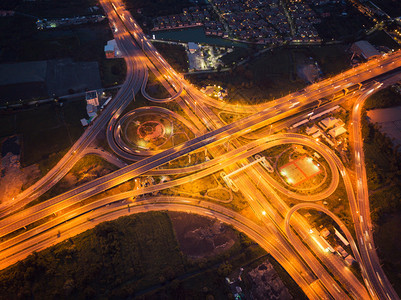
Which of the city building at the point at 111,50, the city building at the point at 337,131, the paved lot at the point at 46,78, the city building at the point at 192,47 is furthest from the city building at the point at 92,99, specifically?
the city building at the point at 337,131

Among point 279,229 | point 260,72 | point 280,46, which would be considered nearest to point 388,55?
point 280,46

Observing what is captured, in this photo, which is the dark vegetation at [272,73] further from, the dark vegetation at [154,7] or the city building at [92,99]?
the dark vegetation at [154,7]

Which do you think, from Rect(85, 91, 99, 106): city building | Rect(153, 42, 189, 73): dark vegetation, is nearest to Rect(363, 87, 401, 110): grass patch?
Rect(153, 42, 189, 73): dark vegetation

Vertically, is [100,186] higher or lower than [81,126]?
lower

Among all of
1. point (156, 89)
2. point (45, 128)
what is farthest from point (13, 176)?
point (156, 89)

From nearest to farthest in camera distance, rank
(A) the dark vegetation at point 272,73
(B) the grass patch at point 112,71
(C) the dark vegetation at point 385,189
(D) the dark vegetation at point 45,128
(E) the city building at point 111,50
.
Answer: (C) the dark vegetation at point 385,189, (D) the dark vegetation at point 45,128, (A) the dark vegetation at point 272,73, (B) the grass patch at point 112,71, (E) the city building at point 111,50

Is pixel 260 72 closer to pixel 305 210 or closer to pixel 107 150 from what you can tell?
pixel 305 210
